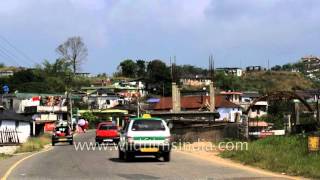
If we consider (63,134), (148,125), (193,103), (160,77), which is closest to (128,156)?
(148,125)

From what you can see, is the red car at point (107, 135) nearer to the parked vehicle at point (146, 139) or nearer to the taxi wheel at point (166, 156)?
the parked vehicle at point (146, 139)

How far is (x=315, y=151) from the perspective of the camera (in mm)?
20094

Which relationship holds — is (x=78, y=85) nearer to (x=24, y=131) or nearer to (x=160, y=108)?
(x=160, y=108)

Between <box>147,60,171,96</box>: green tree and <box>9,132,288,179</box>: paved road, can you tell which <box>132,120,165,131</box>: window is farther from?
<box>147,60,171,96</box>: green tree

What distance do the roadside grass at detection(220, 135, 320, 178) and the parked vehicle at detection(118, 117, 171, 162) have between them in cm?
320

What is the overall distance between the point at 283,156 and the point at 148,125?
5.84 meters

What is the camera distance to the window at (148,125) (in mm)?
23609

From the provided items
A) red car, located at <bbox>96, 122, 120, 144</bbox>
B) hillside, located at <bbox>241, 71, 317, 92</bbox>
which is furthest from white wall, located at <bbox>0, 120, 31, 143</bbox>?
hillside, located at <bbox>241, 71, 317, 92</bbox>

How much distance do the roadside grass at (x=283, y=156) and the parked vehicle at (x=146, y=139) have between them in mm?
3205

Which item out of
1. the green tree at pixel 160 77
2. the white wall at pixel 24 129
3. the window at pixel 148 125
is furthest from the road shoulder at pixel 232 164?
the green tree at pixel 160 77

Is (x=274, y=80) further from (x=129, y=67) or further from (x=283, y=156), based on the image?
(x=283, y=156)

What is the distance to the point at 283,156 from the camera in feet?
68.6

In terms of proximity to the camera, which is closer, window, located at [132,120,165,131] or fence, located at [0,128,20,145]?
window, located at [132,120,165,131]

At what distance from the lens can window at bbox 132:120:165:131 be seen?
23.6m
